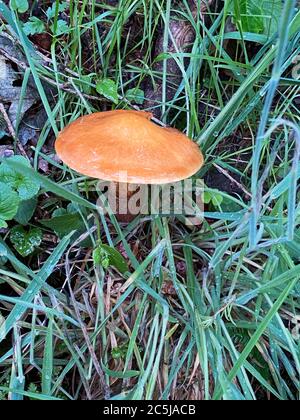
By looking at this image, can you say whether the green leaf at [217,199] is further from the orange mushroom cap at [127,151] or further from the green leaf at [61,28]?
the green leaf at [61,28]

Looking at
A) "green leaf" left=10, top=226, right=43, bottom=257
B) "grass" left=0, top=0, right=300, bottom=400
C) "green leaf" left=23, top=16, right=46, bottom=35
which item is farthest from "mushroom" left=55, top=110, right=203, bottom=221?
"green leaf" left=23, top=16, right=46, bottom=35

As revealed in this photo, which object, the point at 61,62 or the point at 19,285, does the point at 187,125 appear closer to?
the point at 61,62

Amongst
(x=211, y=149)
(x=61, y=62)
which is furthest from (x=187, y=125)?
(x=61, y=62)

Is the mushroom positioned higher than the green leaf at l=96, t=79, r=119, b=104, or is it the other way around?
the green leaf at l=96, t=79, r=119, b=104

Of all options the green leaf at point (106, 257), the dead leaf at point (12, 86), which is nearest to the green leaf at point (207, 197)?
the green leaf at point (106, 257)

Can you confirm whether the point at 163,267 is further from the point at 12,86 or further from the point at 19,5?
the point at 19,5

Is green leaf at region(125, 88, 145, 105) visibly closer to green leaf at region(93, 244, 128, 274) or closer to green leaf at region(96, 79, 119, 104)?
green leaf at region(96, 79, 119, 104)

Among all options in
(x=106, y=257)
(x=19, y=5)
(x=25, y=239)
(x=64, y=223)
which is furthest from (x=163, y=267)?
(x=19, y=5)

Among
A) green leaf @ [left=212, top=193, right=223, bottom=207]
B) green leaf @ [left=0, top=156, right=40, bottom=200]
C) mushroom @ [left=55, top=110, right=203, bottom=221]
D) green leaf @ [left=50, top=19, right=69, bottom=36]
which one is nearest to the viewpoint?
mushroom @ [left=55, top=110, right=203, bottom=221]
